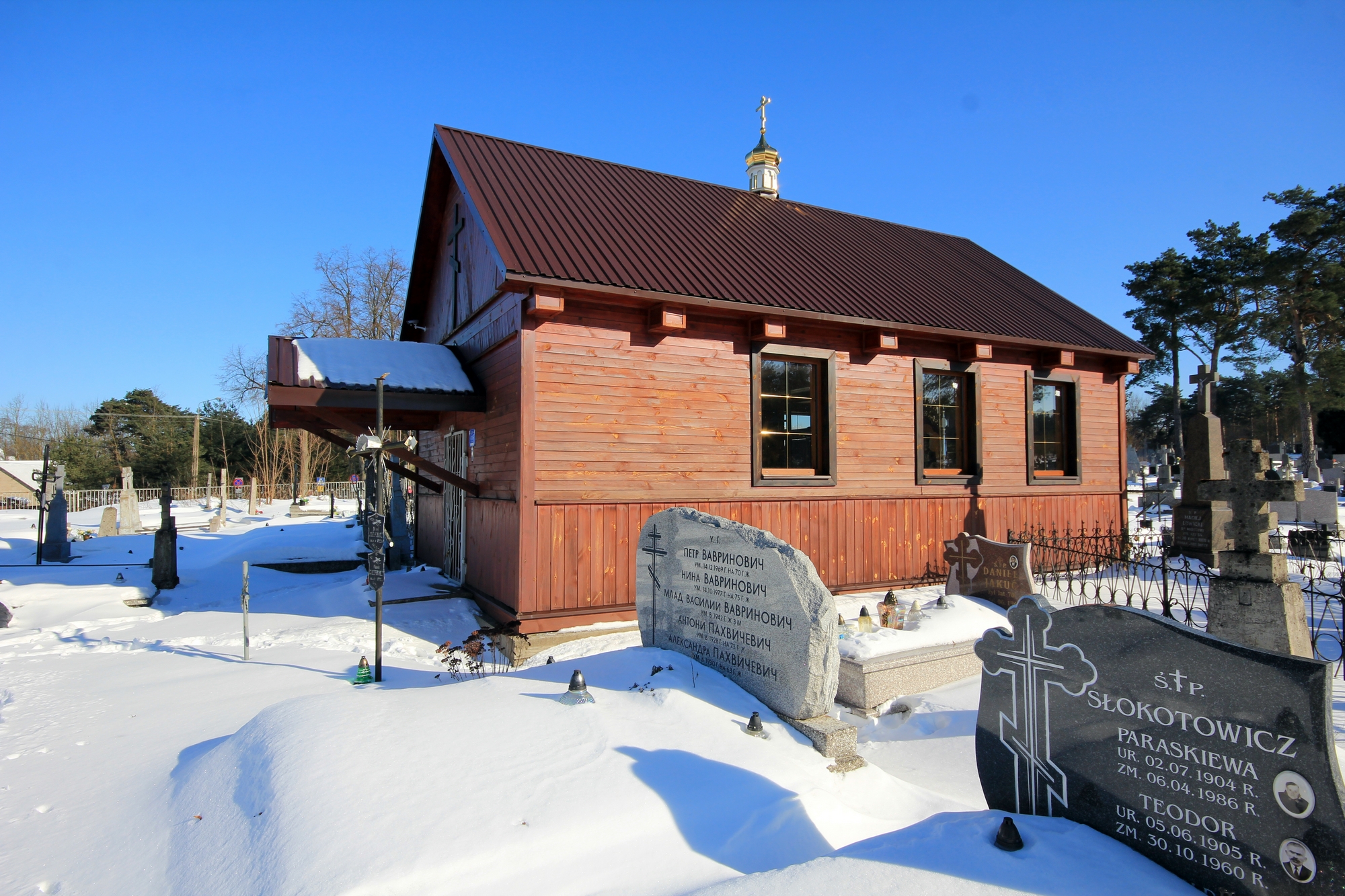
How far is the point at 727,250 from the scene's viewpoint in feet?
38.0

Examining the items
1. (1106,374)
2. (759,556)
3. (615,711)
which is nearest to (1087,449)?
(1106,374)

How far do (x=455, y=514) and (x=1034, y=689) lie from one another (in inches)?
422

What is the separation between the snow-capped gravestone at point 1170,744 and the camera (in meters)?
2.66

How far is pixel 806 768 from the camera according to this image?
14.7ft

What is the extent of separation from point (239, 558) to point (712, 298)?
1274cm

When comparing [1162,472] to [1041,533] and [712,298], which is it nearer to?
[1041,533]

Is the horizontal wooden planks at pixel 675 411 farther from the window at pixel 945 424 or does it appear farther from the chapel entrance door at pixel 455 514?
the chapel entrance door at pixel 455 514

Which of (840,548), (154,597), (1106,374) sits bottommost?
(154,597)

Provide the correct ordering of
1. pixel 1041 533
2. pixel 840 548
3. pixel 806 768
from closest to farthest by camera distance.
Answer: pixel 806 768 → pixel 840 548 → pixel 1041 533

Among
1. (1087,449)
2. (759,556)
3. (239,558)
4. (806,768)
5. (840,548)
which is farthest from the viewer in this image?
(239,558)

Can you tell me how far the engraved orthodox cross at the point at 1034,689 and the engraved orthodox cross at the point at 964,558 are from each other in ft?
18.2

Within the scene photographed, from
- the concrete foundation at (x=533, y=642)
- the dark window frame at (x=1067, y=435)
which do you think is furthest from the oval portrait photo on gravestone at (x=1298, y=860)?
the dark window frame at (x=1067, y=435)

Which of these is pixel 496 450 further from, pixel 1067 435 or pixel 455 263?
pixel 1067 435

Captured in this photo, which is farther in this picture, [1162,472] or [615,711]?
[1162,472]
